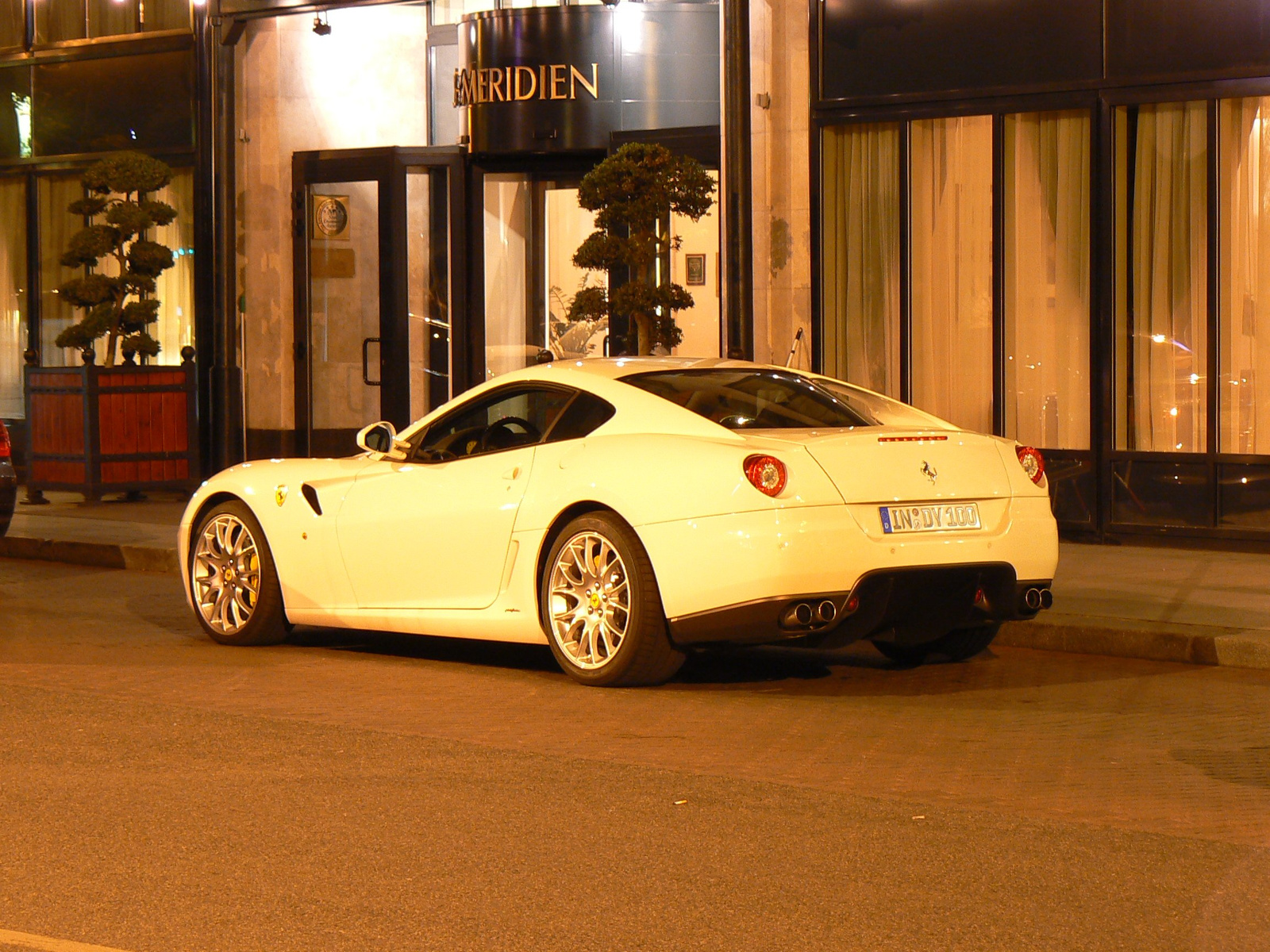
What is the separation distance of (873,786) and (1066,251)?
8556mm

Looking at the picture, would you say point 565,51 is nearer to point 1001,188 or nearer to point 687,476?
point 1001,188

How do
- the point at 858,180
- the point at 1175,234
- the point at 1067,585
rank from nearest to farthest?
the point at 1067,585
the point at 1175,234
the point at 858,180

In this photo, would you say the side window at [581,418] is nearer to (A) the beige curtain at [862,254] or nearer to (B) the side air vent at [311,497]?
(B) the side air vent at [311,497]

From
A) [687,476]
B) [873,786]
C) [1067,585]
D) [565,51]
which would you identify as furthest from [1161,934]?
[565,51]

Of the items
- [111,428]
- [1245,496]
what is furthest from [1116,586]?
[111,428]

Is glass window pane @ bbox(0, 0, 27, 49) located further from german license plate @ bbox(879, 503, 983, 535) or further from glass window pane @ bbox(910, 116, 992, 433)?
german license plate @ bbox(879, 503, 983, 535)

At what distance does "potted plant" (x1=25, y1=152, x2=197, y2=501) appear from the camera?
56.0ft

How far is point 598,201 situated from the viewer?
1356 centimetres

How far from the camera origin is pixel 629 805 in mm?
5867

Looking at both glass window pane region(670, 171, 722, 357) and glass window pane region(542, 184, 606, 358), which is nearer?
glass window pane region(670, 171, 722, 357)

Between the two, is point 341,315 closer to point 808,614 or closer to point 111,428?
point 111,428

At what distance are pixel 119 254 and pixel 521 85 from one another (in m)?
4.07

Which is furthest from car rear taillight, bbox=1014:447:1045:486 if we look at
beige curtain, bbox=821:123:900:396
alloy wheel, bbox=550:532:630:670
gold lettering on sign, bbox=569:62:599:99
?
gold lettering on sign, bbox=569:62:599:99

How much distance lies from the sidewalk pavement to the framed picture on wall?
4.62 meters
